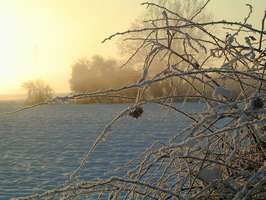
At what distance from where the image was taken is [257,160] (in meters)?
1.13

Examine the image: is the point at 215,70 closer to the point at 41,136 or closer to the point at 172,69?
the point at 172,69

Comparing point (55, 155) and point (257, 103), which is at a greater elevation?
point (257, 103)

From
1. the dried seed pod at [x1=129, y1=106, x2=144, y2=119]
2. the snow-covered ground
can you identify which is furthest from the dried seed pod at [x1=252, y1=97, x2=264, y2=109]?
the snow-covered ground

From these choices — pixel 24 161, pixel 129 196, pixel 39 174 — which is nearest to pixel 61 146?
pixel 24 161

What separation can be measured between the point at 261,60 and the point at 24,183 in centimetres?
394

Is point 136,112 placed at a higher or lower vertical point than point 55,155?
higher

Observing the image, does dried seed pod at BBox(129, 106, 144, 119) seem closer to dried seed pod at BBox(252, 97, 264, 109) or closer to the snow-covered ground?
dried seed pod at BBox(252, 97, 264, 109)

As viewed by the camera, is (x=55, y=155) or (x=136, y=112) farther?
(x=55, y=155)

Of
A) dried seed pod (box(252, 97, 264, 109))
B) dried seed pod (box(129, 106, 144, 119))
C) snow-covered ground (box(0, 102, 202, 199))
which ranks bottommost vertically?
snow-covered ground (box(0, 102, 202, 199))

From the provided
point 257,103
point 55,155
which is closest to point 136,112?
point 257,103

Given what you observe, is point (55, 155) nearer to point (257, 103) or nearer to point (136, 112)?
point (136, 112)

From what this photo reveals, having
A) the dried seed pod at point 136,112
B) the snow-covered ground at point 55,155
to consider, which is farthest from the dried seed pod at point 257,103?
the snow-covered ground at point 55,155

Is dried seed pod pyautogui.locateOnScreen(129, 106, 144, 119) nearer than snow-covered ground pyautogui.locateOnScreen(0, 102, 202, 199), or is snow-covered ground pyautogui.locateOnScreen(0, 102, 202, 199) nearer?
dried seed pod pyautogui.locateOnScreen(129, 106, 144, 119)

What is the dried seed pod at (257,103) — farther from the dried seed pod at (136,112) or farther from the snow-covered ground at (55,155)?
the snow-covered ground at (55,155)
